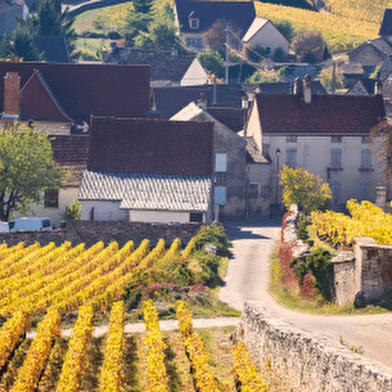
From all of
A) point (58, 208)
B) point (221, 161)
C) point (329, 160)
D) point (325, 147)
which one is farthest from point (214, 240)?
point (325, 147)

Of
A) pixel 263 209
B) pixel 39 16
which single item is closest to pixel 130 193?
pixel 263 209

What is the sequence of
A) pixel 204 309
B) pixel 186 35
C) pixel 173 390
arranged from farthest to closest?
pixel 186 35 → pixel 204 309 → pixel 173 390

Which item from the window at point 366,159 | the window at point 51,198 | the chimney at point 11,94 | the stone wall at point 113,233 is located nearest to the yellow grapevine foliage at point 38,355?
the stone wall at point 113,233

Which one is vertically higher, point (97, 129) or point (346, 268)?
point (97, 129)

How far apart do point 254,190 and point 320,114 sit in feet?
25.2

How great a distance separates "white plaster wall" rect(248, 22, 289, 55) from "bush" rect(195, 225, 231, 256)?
230ft

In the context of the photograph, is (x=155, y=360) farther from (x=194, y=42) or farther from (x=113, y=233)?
(x=194, y=42)

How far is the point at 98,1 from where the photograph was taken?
14388 cm

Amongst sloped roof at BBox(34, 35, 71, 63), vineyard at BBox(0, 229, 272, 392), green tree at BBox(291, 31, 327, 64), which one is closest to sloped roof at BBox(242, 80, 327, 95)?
green tree at BBox(291, 31, 327, 64)

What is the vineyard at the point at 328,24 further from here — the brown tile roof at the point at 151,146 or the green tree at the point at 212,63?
the brown tile roof at the point at 151,146

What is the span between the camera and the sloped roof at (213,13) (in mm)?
120000

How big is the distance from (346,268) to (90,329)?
827cm

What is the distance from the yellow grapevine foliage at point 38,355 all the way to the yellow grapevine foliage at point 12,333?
0.79m

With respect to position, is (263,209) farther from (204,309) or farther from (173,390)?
(173,390)
